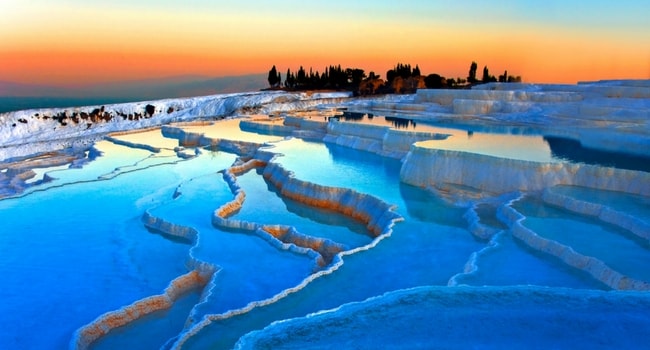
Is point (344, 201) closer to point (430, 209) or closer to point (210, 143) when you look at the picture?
point (430, 209)

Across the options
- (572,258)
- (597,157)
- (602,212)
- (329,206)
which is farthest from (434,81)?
(572,258)

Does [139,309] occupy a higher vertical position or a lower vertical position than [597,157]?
lower

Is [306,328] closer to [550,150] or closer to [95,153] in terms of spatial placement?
[550,150]

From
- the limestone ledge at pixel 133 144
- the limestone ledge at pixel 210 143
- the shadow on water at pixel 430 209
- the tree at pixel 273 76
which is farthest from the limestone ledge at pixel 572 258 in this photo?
the tree at pixel 273 76

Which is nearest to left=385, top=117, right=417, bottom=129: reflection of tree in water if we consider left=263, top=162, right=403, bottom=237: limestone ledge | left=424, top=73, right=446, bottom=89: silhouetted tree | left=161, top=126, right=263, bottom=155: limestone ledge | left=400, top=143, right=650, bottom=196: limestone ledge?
left=161, top=126, right=263, bottom=155: limestone ledge

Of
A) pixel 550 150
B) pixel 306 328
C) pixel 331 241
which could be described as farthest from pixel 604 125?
pixel 306 328

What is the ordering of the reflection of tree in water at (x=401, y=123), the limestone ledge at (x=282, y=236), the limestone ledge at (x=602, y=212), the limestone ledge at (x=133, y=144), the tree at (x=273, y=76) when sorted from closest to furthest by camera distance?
the limestone ledge at (x=602, y=212), the limestone ledge at (x=282, y=236), the reflection of tree in water at (x=401, y=123), the limestone ledge at (x=133, y=144), the tree at (x=273, y=76)

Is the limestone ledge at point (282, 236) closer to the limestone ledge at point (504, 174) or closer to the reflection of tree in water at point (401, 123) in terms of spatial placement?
the limestone ledge at point (504, 174)
